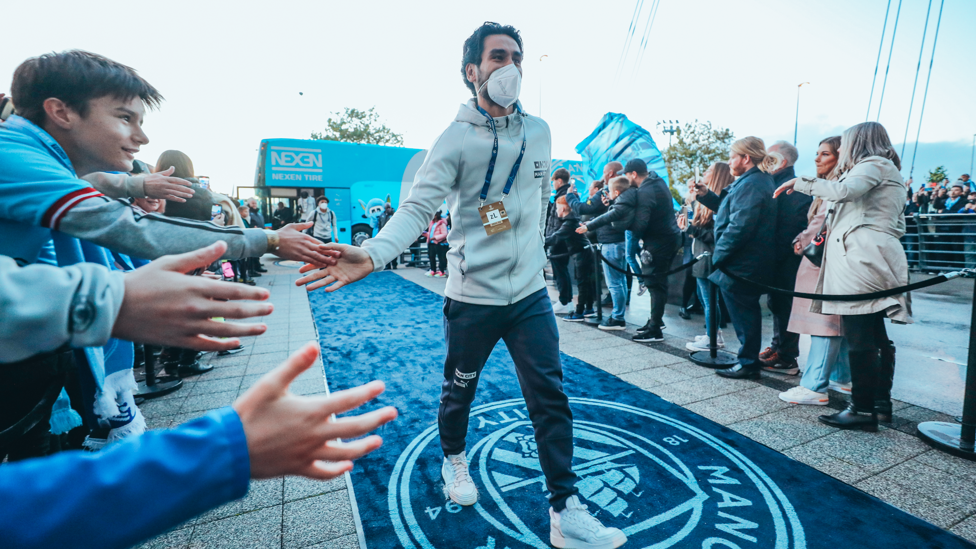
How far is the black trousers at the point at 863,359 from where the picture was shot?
3.04 m

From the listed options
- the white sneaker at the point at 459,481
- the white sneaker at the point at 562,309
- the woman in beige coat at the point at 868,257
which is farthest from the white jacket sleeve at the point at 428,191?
the white sneaker at the point at 562,309

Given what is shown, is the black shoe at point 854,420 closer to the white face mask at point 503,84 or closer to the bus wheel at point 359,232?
the white face mask at point 503,84

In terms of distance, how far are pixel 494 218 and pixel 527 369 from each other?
71 cm

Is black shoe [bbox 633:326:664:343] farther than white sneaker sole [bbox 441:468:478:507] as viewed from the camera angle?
Yes

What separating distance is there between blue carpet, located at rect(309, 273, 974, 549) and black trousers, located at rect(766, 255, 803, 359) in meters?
1.66

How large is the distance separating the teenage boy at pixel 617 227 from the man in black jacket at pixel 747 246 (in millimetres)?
1318

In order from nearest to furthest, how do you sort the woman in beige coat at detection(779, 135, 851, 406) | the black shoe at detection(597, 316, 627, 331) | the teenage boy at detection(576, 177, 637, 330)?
1. the woman in beige coat at detection(779, 135, 851, 406)
2. the teenage boy at detection(576, 177, 637, 330)
3. the black shoe at detection(597, 316, 627, 331)

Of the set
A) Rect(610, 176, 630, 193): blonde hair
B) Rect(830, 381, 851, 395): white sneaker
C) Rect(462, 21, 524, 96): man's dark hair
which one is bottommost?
Answer: Rect(830, 381, 851, 395): white sneaker

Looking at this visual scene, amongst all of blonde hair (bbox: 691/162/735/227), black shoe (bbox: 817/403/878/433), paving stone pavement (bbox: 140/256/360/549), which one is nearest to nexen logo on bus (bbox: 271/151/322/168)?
paving stone pavement (bbox: 140/256/360/549)

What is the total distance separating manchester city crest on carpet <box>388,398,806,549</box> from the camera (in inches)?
81.3

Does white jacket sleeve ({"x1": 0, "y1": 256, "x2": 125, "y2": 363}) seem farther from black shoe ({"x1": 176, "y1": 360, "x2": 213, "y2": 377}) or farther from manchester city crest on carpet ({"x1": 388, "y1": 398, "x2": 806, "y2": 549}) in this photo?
black shoe ({"x1": 176, "y1": 360, "x2": 213, "y2": 377})

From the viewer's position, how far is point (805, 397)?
350 centimetres

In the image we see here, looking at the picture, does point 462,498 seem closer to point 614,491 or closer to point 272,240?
point 614,491

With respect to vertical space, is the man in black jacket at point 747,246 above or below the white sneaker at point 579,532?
above
